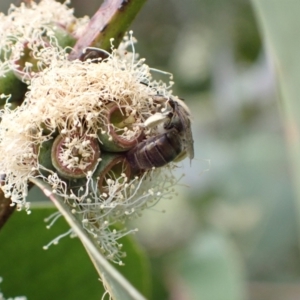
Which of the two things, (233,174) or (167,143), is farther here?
(233,174)

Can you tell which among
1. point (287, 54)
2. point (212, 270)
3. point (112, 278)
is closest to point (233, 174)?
point (212, 270)

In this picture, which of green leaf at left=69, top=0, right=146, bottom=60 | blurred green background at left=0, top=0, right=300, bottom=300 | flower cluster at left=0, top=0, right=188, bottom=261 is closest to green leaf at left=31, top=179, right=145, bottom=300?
flower cluster at left=0, top=0, right=188, bottom=261

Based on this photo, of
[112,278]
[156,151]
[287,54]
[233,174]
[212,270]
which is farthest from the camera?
[233,174]

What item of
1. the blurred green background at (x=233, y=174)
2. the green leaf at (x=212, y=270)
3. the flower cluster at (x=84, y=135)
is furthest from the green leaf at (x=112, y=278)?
the blurred green background at (x=233, y=174)

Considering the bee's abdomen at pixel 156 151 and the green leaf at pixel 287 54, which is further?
the bee's abdomen at pixel 156 151

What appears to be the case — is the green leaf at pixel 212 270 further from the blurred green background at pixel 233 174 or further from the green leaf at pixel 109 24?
the green leaf at pixel 109 24

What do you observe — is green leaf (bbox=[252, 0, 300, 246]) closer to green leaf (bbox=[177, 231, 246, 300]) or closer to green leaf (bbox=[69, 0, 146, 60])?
green leaf (bbox=[69, 0, 146, 60])

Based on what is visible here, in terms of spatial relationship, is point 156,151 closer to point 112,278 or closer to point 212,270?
point 112,278

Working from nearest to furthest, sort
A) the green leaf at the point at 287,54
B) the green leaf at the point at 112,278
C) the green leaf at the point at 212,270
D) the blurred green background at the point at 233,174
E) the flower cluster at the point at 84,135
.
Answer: the green leaf at the point at 287,54 → the green leaf at the point at 112,278 → the flower cluster at the point at 84,135 → the green leaf at the point at 212,270 → the blurred green background at the point at 233,174
